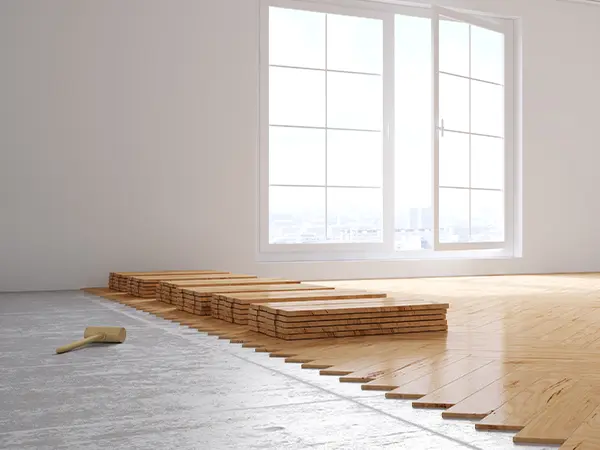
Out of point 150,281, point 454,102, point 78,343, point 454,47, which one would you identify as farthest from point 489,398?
point 454,47

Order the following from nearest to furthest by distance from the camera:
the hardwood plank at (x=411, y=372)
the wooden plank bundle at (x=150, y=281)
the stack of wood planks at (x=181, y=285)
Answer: the hardwood plank at (x=411, y=372)
the stack of wood planks at (x=181, y=285)
the wooden plank bundle at (x=150, y=281)

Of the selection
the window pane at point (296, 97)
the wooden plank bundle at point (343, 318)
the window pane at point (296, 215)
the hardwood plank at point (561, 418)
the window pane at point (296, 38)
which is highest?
the window pane at point (296, 38)

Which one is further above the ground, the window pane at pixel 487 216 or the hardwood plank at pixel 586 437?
the window pane at pixel 487 216

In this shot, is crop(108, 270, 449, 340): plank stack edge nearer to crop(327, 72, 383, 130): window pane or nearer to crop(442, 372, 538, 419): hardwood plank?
crop(442, 372, 538, 419): hardwood plank

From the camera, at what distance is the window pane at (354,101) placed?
8.47 meters

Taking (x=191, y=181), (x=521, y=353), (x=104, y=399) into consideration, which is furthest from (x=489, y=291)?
(x=104, y=399)

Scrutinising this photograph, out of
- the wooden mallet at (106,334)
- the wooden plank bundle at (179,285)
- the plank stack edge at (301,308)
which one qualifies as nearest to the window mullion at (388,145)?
the wooden plank bundle at (179,285)

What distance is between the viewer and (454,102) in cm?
884

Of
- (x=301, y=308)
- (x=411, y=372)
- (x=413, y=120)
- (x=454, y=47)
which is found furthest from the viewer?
(x=413, y=120)

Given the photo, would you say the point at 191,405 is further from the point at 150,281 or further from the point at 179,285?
the point at 150,281

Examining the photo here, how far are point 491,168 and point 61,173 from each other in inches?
191

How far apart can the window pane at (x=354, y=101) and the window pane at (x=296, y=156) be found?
293 mm

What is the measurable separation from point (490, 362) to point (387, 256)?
552 centimetres

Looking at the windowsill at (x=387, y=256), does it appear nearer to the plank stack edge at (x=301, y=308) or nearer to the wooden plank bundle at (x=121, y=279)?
the wooden plank bundle at (x=121, y=279)
